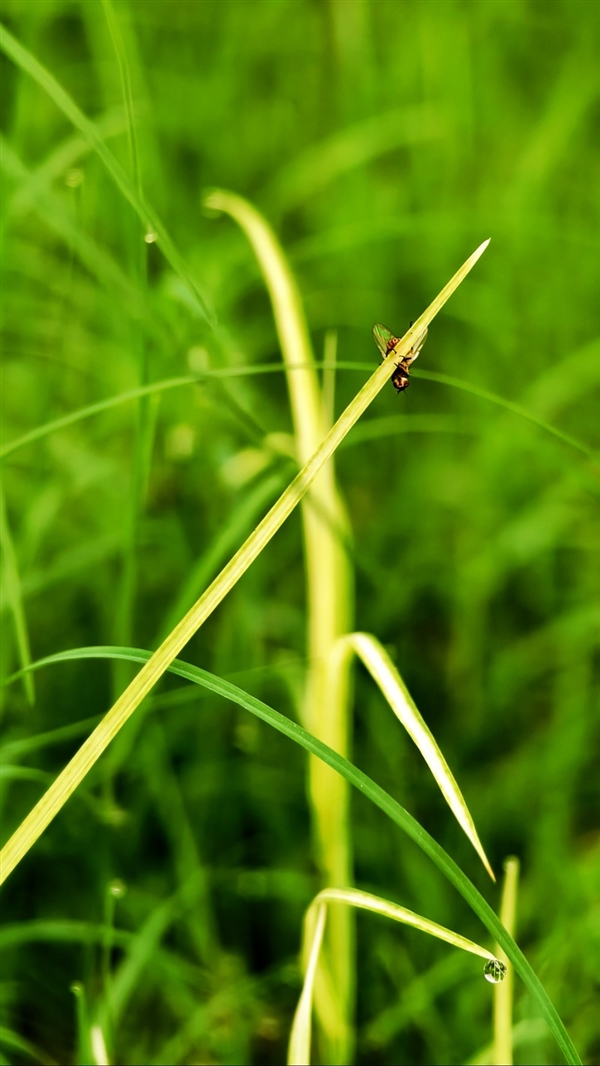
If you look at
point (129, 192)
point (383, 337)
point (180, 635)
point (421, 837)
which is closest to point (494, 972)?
point (421, 837)

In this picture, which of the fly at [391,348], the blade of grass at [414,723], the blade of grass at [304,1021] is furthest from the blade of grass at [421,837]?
the fly at [391,348]

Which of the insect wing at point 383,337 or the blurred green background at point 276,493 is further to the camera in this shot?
the blurred green background at point 276,493

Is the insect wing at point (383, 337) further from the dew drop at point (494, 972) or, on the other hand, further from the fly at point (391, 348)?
the dew drop at point (494, 972)

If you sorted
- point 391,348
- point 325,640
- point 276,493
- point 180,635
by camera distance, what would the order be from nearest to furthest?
Answer: 1. point 180,635
2. point 391,348
3. point 325,640
4. point 276,493

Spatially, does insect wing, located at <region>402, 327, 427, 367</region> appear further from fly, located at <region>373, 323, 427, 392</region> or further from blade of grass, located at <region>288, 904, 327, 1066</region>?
blade of grass, located at <region>288, 904, 327, 1066</region>

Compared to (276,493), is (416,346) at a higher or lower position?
lower

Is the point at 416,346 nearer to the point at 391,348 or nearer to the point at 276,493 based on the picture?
the point at 391,348

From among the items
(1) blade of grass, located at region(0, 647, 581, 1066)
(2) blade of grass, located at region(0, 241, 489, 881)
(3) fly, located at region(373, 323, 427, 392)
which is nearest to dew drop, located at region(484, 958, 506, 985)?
(1) blade of grass, located at region(0, 647, 581, 1066)

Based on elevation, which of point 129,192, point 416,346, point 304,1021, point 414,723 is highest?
point 129,192

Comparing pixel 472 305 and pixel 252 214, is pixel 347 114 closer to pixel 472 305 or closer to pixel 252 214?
pixel 472 305
